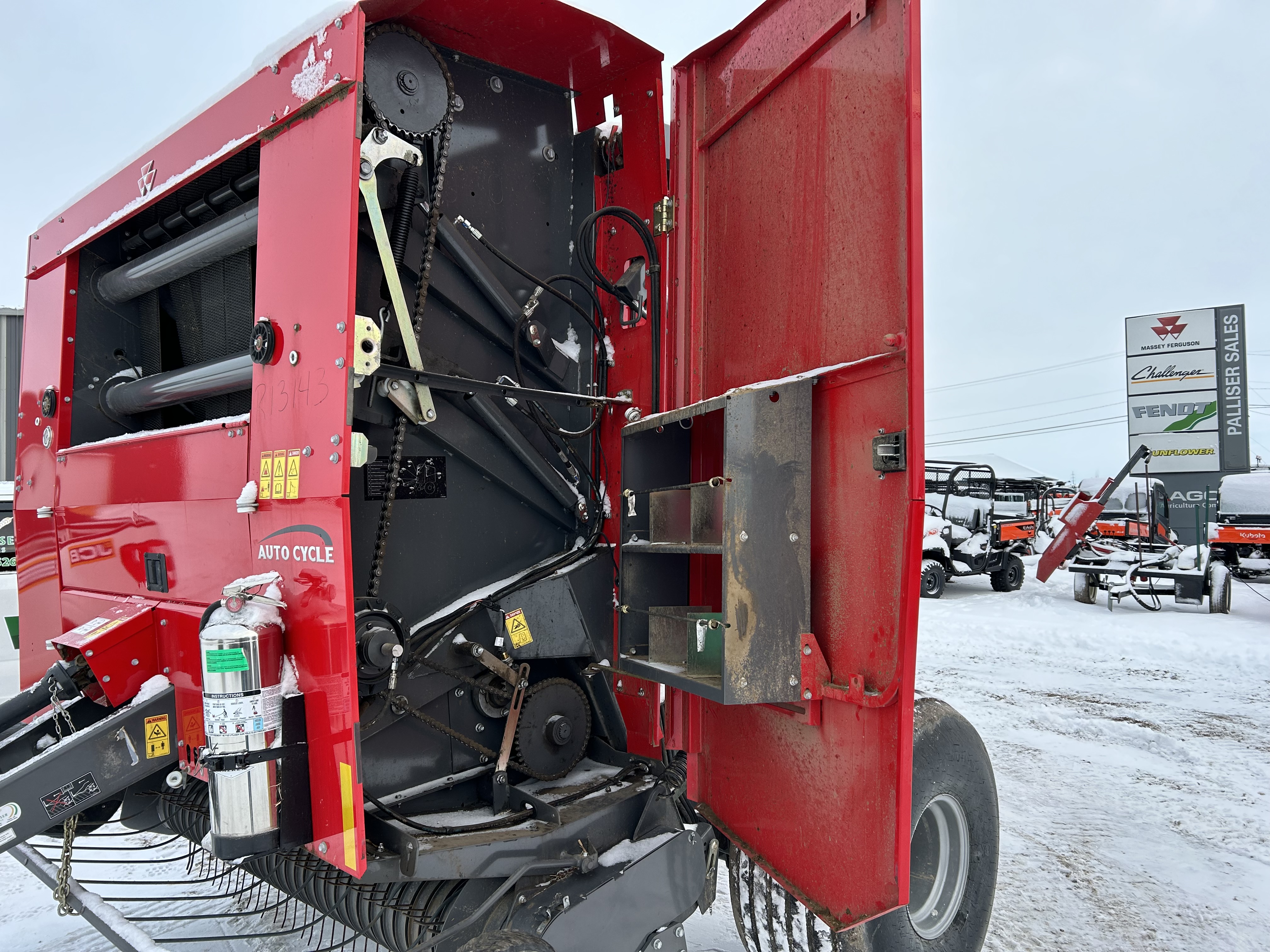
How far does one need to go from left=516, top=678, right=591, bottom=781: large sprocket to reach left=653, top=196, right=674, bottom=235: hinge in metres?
1.48

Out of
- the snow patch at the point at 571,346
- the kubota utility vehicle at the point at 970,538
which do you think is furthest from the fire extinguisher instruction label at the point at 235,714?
the kubota utility vehicle at the point at 970,538

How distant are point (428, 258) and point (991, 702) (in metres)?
5.93

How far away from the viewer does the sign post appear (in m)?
20.2

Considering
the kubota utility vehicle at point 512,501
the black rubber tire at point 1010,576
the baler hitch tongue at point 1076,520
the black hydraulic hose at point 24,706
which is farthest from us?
the black rubber tire at point 1010,576

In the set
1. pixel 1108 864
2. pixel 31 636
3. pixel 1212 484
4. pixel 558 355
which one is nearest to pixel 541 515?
pixel 558 355

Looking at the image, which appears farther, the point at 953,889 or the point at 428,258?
the point at 953,889

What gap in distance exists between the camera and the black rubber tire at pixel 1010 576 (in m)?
12.9

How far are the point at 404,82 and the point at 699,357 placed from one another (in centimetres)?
114

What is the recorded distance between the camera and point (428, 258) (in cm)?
232

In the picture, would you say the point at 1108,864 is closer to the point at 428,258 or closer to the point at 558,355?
the point at 558,355

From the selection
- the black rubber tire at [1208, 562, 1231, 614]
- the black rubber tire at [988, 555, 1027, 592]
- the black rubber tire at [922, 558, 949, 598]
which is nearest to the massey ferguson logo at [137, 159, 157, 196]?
the black rubber tire at [922, 558, 949, 598]

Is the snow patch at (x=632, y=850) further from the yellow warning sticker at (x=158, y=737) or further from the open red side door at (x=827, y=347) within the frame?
the yellow warning sticker at (x=158, y=737)

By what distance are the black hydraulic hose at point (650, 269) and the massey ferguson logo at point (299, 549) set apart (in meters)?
1.13

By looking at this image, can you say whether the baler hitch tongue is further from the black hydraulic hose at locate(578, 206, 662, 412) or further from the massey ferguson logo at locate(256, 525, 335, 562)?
Answer: the massey ferguson logo at locate(256, 525, 335, 562)
